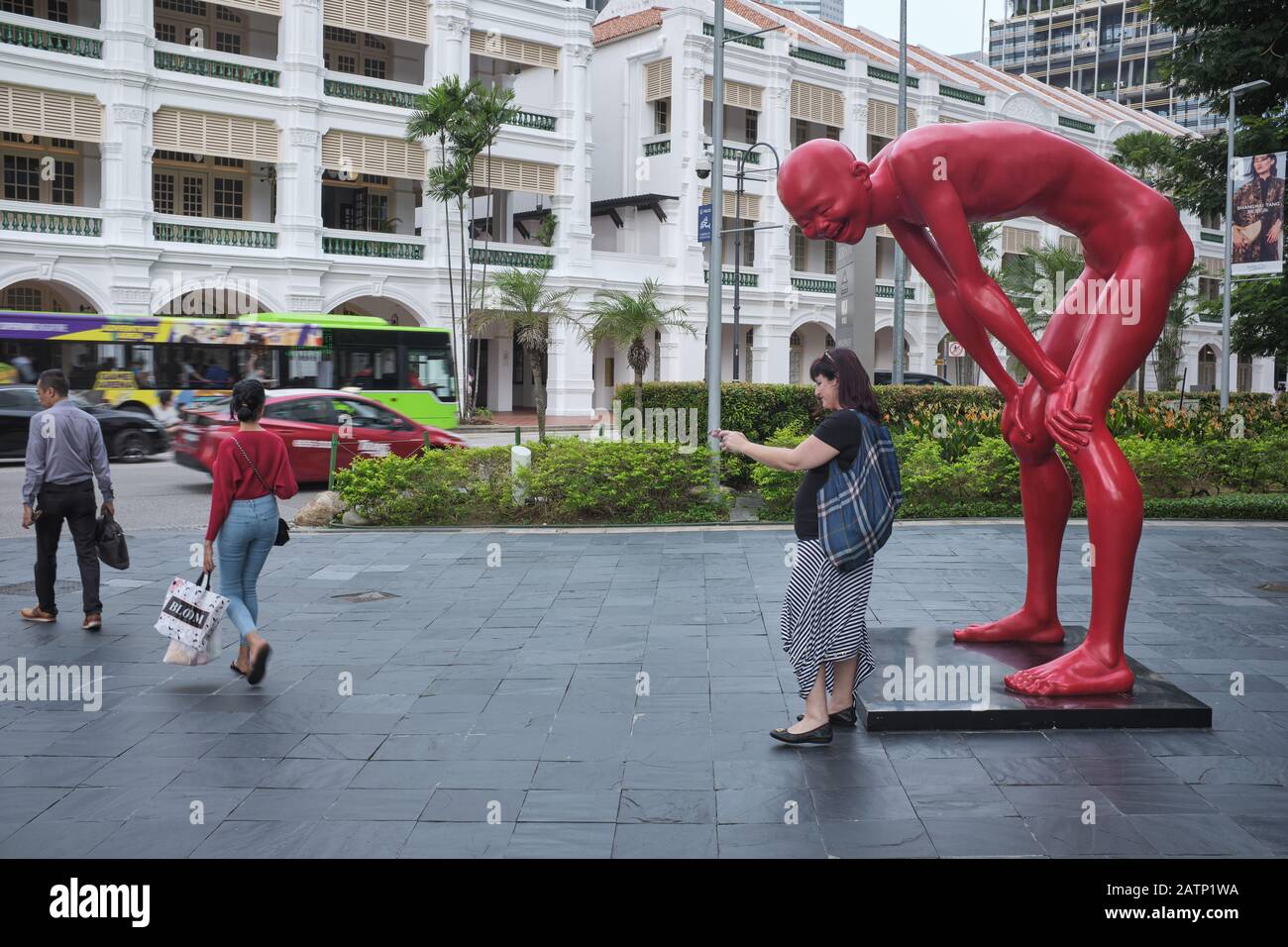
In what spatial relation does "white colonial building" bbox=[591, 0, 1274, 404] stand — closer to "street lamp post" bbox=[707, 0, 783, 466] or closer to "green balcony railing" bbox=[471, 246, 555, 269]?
"green balcony railing" bbox=[471, 246, 555, 269]

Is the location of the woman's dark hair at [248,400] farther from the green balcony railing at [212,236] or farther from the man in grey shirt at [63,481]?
the green balcony railing at [212,236]

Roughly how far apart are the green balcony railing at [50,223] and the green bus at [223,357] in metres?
5.81

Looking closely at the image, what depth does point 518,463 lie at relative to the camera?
43.0ft

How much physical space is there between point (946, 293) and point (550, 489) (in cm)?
689

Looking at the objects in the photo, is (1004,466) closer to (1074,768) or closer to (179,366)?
(1074,768)

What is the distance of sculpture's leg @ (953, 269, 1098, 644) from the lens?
21.4 feet

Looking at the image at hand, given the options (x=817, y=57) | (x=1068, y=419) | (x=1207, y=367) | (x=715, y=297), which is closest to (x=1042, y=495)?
(x=1068, y=419)

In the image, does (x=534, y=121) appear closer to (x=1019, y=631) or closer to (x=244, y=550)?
(x=244, y=550)

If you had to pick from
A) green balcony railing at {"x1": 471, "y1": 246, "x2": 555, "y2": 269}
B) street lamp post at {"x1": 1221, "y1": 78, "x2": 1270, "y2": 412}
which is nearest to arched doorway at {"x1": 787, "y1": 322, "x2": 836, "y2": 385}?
green balcony railing at {"x1": 471, "y1": 246, "x2": 555, "y2": 269}

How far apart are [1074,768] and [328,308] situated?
28.6 m

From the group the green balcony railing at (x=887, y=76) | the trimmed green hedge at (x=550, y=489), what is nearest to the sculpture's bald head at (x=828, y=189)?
the trimmed green hedge at (x=550, y=489)

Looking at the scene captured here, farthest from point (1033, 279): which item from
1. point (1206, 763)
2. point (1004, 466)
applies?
point (1206, 763)

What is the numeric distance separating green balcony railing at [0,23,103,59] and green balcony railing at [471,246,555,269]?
1066 centimetres

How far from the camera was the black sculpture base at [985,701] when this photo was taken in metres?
5.64
